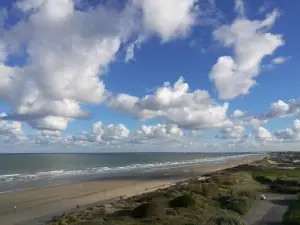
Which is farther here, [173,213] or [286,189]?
[286,189]

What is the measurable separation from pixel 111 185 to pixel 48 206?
19316 mm

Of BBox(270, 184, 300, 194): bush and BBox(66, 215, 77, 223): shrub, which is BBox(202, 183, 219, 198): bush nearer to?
BBox(270, 184, 300, 194): bush

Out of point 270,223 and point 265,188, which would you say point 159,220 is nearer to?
point 270,223

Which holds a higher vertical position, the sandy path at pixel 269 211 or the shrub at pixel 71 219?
the shrub at pixel 71 219

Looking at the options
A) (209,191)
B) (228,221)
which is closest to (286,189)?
(209,191)

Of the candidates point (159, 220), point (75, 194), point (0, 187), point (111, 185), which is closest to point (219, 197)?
point (159, 220)

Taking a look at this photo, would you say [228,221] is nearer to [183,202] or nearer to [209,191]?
[183,202]

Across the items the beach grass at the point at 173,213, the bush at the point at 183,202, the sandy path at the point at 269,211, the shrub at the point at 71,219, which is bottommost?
the sandy path at the point at 269,211

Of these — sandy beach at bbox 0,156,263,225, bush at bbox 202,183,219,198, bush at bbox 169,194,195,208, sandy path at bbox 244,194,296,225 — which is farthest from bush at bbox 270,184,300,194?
sandy beach at bbox 0,156,263,225

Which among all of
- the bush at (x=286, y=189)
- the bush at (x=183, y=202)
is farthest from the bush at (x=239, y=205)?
the bush at (x=286, y=189)

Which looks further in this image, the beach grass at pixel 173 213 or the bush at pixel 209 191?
the bush at pixel 209 191

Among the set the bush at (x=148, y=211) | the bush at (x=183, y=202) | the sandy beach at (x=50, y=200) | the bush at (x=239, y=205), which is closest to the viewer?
the bush at (x=148, y=211)

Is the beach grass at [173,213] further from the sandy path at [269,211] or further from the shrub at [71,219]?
the sandy path at [269,211]

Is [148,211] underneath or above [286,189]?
above
